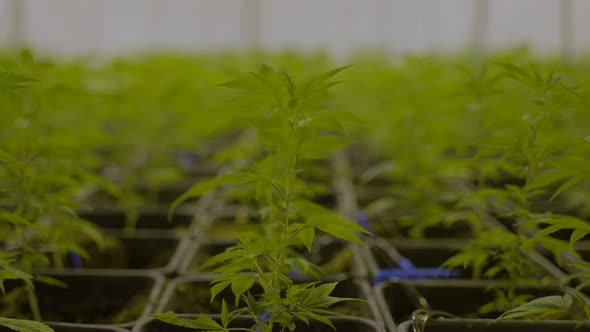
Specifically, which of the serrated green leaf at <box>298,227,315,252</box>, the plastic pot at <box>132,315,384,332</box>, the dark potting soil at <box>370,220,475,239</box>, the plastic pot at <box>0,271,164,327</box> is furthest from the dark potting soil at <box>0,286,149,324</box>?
the dark potting soil at <box>370,220,475,239</box>

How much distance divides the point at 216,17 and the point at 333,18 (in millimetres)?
4158

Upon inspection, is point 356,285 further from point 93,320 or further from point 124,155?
point 124,155

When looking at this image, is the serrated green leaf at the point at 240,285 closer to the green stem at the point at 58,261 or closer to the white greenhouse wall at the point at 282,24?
the green stem at the point at 58,261

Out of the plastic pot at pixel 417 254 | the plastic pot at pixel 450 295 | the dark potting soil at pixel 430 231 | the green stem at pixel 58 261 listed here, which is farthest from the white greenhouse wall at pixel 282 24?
the green stem at pixel 58 261

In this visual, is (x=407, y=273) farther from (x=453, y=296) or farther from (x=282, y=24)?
(x=282, y=24)

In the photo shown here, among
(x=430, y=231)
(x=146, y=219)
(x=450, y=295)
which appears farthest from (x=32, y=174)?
(x=430, y=231)

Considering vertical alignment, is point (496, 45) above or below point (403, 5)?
below

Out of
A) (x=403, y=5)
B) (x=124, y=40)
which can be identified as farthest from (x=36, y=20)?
(x=403, y=5)

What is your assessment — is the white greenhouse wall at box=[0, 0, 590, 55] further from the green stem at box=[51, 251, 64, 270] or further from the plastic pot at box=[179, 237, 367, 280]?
the green stem at box=[51, 251, 64, 270]

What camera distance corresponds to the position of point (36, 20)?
13.8 metres

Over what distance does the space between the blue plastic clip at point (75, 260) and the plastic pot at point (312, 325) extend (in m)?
0.76

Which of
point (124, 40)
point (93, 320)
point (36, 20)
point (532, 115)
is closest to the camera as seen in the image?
point (532, 115)

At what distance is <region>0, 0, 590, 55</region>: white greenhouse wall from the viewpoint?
7188 millimetres

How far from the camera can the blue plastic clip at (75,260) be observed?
208 centimetres
